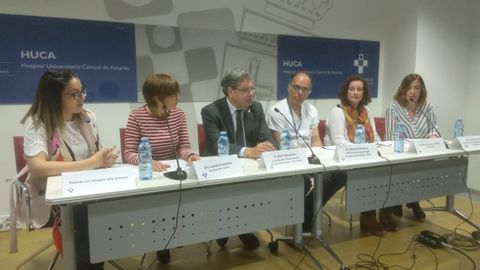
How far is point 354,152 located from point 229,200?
0.79m

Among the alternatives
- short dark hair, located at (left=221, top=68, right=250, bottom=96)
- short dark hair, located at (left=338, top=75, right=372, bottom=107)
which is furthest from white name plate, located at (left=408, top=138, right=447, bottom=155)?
short dark hair, located at (left=221, top=68, right=250, bottom=96)

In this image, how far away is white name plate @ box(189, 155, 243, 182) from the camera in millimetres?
1691

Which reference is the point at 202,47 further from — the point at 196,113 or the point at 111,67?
the point at 111,67

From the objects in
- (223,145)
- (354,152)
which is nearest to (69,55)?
(223,145)

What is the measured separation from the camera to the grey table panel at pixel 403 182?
7.54 ft

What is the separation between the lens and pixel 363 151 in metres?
2.17

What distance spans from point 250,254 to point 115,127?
5.10ft

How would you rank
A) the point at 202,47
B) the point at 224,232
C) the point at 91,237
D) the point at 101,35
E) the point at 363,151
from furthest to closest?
1. the point at 202,47
2. the point at 101,35
3. the point at 363,151
4. the point at 224,232
5. the point at 91,237

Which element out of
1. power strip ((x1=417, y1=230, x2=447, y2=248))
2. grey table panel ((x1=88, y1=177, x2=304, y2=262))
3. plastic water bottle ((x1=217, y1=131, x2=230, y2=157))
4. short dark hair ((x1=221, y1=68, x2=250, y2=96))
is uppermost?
short dark hair ((x1=221, y1=68, x2=250, y2=96))

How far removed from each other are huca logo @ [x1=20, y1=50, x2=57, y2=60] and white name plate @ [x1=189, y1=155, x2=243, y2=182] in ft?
5.75

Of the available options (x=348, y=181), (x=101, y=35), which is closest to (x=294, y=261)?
(x=348, y=181)

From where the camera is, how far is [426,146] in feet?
7.82

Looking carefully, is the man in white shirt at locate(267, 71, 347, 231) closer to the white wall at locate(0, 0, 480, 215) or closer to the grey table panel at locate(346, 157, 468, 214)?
the grey table panel at locate(346, 157, 468, 214)

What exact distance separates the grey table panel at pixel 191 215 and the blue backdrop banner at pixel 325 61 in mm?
1884
